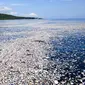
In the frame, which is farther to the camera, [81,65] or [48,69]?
[81,65]

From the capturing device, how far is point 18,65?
68.5 feet

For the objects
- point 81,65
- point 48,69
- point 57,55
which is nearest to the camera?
point 48,69

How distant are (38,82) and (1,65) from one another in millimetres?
6673

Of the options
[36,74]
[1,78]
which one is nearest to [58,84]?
[36,74]

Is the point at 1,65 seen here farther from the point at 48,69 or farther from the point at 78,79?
the point at 78,79

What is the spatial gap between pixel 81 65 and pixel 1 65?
8.03 m

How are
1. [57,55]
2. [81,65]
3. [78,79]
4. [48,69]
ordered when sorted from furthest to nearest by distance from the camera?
1. [57,55]
2. [81,65]
3. [48,69]
4. [78,79]

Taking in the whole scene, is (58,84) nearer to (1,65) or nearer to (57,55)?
(1,65)

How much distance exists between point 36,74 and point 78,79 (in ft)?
11.9

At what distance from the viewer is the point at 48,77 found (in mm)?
16578

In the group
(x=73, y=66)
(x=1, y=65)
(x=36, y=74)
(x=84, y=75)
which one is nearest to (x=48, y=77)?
(x=36, y=74)

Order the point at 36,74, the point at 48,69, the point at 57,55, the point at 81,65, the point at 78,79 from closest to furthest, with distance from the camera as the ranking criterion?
the point at 78,79
the point at 36,74
the point at 48,69
the point at 81,65
the point at 57,55

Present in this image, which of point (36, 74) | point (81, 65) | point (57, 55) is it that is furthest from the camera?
point (57, 55)

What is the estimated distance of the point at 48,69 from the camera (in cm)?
1895
